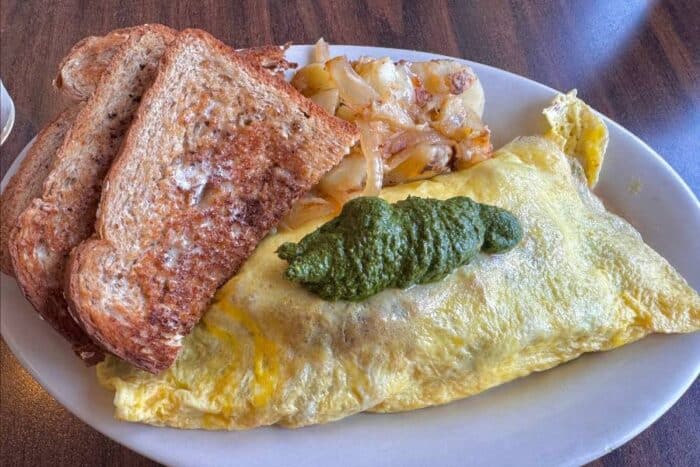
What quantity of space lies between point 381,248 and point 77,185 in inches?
34.1

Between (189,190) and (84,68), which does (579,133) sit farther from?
(84,68)

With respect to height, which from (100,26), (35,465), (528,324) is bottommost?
(35,465)

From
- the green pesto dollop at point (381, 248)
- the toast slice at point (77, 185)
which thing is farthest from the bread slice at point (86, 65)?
the green pesto dollop at point (381, 248)

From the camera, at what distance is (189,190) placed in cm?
164

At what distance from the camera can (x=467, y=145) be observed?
6.44 ft

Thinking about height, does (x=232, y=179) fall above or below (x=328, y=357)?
above

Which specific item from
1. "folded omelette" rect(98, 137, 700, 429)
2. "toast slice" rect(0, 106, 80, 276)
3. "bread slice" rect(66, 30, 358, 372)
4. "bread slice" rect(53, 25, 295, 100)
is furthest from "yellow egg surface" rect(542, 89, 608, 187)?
"toast slice" rect(0, 106, 80, 276)

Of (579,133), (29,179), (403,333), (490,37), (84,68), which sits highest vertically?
(84,68)

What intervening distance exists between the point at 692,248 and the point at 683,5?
1.99 meters

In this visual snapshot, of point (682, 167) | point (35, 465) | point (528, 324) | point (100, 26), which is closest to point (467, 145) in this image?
point (528, 324)

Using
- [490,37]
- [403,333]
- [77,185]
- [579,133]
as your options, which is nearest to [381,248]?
[403,333]

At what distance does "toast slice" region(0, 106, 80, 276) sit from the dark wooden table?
2.43ft

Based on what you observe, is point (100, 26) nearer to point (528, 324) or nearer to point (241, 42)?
point (241, 42)

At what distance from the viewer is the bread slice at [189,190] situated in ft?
4.95
